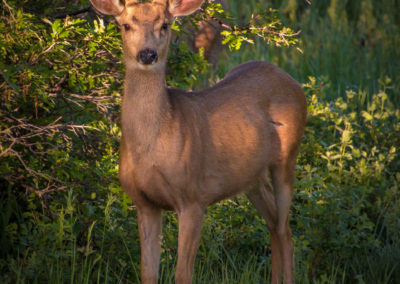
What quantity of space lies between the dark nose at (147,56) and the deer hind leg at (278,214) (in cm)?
165

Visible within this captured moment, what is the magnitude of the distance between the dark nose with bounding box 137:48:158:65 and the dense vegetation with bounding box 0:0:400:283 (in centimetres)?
78

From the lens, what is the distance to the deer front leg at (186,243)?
452 centimetres

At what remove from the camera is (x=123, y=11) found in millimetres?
4664

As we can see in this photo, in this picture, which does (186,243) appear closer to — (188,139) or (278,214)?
(188,139)

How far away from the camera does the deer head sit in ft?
14.4

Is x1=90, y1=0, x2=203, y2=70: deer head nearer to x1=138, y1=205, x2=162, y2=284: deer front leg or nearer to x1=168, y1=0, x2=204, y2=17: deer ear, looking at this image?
x1=168, y1=0, x2=204, y2=17: deer ear

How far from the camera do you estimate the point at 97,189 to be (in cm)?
546

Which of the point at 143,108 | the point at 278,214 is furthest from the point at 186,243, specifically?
the point at 278,214

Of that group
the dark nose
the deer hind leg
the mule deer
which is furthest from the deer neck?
the deer hind leg

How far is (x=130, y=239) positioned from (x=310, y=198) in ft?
5.22

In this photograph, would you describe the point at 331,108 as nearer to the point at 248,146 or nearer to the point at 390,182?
the point at 390,182

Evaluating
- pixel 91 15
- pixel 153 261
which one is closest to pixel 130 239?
pixel 153 261

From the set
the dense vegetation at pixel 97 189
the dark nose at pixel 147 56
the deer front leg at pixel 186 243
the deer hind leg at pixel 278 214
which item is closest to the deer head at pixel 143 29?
the dark nose at pixel 147 56

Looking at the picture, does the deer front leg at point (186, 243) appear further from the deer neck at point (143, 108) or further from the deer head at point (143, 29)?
the deer head at point (143, 29)
